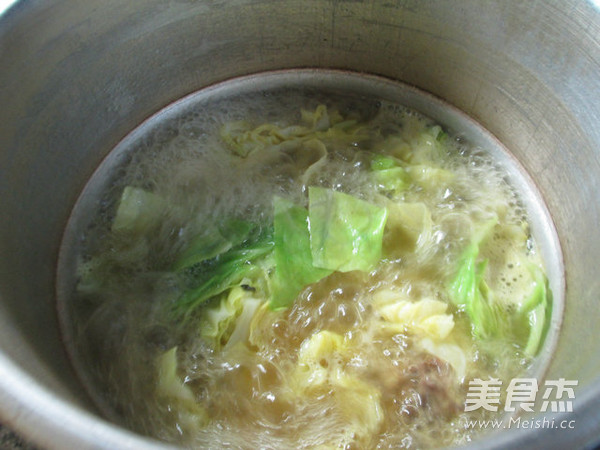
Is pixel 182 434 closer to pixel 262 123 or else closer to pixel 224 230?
pixel 224 230

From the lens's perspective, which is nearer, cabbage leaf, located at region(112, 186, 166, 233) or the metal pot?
the metal pot

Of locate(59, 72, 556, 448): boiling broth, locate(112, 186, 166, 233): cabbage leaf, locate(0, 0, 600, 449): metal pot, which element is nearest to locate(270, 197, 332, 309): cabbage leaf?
locate(59, 72, 556, 448): boiling broth

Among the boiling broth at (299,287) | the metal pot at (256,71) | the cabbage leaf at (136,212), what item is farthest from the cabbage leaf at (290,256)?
the metal pot at (256,71)

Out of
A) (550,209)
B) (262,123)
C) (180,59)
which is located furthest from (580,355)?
(180,59)

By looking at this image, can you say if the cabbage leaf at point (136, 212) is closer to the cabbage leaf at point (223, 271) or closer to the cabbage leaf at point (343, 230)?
the cabbage leaf at point (223, 271)

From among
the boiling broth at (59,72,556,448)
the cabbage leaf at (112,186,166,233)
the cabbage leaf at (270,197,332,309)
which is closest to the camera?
the boiling broth at (59,72,556,448)

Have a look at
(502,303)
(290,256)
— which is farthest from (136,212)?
(502,303)

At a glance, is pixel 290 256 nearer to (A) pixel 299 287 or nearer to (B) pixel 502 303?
(A) pixel 299 287

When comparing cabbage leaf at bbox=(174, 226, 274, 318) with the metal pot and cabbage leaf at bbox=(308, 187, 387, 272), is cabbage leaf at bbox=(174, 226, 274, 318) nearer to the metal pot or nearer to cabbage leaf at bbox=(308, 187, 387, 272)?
cabbage leaf at bbox=(308, 187, 387, 272)

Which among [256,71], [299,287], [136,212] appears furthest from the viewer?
[256,71]
